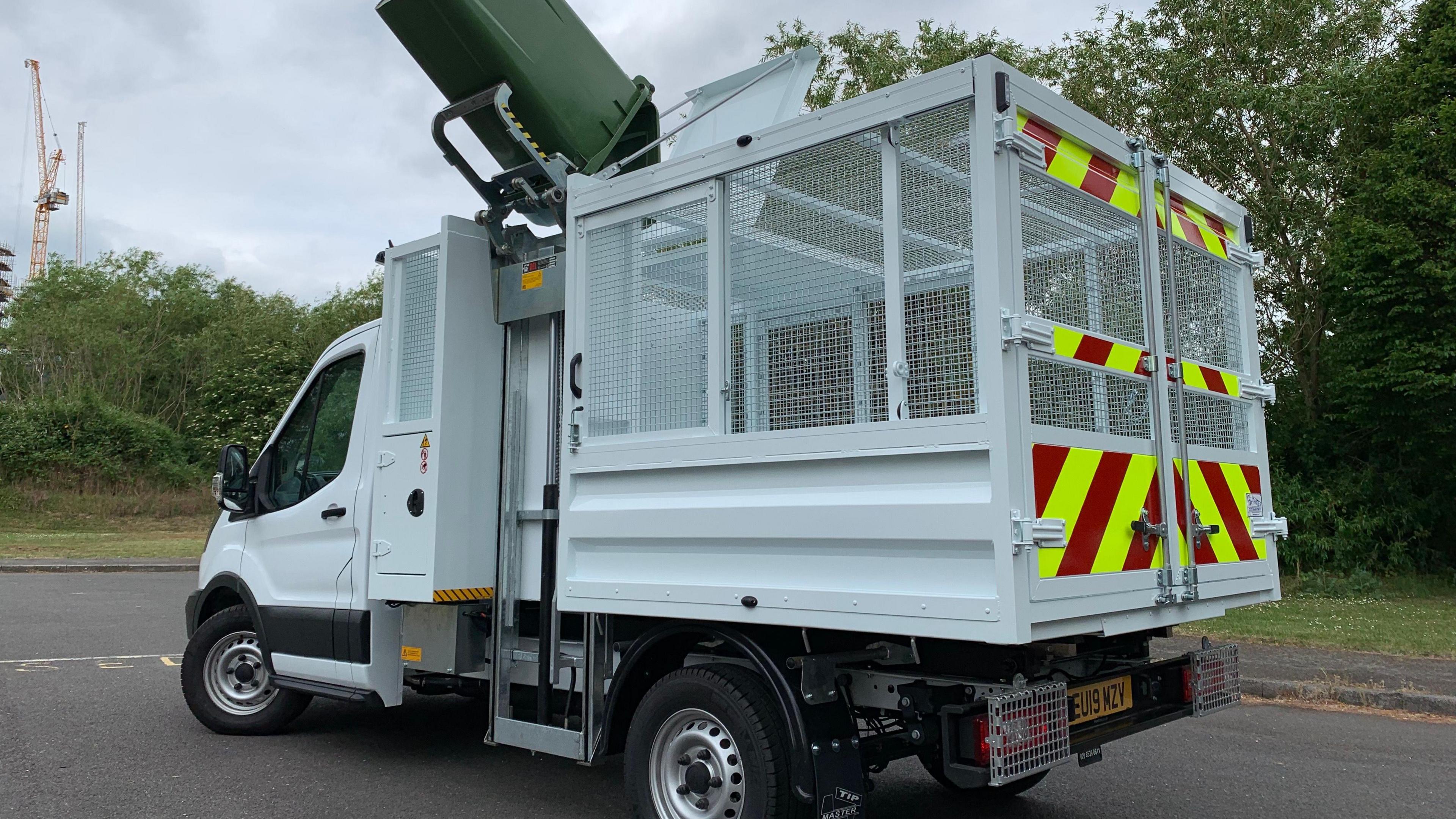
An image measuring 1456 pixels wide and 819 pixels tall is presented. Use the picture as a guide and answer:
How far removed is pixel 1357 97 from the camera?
16.2 meters

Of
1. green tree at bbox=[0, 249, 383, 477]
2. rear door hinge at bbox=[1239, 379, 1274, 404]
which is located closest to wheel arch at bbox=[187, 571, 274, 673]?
rear door hinge at bbox=[1239, 379, 1274, 404]

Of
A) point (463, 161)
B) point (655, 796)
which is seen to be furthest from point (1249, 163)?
point (655, 796)

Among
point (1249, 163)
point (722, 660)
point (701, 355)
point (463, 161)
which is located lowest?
point (722, 660)

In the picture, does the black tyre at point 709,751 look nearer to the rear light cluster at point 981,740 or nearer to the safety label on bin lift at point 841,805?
the safety label on bin lift at point 841,805

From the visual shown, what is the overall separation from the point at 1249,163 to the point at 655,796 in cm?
1797

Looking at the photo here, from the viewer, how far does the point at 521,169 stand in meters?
5.00

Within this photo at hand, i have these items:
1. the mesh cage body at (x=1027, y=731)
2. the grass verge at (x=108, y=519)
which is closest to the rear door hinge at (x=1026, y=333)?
the mesh cage body at (x=1027, y=731)

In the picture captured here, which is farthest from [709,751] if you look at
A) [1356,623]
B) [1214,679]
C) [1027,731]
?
[1356,623]

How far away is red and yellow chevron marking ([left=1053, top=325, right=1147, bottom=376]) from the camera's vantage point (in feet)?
11.4

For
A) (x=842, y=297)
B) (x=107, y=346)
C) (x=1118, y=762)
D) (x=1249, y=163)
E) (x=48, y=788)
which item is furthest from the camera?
(x=107, y=346)

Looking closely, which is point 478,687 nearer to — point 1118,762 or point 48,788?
point 48,788

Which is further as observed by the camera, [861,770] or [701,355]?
[701,355]

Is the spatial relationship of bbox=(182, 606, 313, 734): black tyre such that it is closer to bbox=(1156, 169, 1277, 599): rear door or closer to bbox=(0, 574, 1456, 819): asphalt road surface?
bbox=(0, 574, 1456, 819): asphalt road surface

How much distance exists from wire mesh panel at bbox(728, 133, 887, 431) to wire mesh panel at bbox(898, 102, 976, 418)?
11 cm
